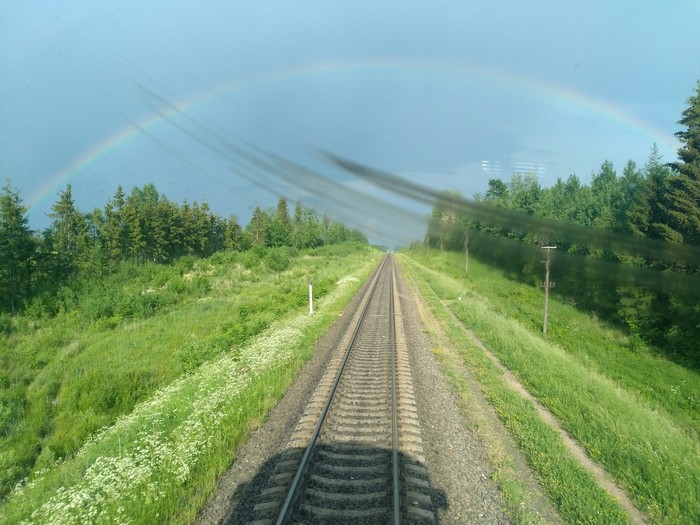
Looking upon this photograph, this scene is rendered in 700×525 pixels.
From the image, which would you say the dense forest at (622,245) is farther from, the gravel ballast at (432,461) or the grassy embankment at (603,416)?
the gravel ballast at (432,461)

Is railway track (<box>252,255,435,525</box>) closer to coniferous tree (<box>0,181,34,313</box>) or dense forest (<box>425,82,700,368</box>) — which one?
dense forest (<box>425,82,700,368</box>)

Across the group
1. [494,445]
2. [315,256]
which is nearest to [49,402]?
[494,445]

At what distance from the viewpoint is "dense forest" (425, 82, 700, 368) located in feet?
27.7

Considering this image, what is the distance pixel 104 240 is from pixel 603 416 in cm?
5797

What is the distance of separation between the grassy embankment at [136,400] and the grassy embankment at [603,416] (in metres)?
4.82


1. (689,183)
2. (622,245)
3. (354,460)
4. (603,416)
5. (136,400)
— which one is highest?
(689,183)

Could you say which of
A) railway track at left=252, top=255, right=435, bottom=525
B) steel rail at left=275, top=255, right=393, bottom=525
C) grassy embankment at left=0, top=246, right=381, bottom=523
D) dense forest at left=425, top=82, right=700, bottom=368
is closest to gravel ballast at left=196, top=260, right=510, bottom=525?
railway track at left=252, top=255, right=435, bottom=525

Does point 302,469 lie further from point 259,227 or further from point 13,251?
point 259,227

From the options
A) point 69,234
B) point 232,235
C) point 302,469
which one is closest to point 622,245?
point 302,469

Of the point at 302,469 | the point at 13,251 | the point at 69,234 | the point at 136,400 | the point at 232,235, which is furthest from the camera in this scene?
the point at 232,235

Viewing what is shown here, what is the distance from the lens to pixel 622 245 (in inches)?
329

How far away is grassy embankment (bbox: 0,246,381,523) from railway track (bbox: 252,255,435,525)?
1.02 meters

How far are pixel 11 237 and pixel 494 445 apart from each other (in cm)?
3948

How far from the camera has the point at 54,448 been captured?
881cm
